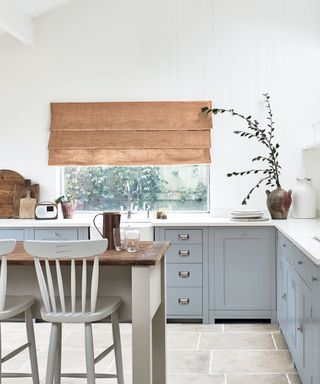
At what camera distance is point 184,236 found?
5.25m

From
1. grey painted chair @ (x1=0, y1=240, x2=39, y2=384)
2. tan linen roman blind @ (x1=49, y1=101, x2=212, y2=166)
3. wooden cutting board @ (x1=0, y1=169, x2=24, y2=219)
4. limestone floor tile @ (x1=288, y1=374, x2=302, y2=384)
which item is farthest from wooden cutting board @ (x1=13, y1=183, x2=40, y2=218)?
limestone floor tile @ (x1=288, y1=374, x2=302, y2=384)

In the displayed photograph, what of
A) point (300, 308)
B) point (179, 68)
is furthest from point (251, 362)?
point (179, 68)

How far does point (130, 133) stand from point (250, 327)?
2160mm

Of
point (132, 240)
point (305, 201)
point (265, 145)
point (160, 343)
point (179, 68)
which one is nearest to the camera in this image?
point (132, 240)

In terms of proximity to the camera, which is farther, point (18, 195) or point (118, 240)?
point (18, 195)

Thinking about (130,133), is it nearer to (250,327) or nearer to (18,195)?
(18,195)

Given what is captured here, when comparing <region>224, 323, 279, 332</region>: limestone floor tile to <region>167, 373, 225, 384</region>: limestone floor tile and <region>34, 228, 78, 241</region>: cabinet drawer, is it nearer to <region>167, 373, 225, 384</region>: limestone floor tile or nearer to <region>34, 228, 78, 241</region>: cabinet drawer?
<region>167, 373, 225, 384</region>: limestone floor tile

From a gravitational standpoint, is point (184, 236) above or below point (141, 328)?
above

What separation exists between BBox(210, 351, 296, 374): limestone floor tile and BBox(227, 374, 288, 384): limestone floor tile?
0.09 metres

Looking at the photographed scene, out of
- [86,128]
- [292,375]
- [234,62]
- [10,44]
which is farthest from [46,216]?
[292,375]

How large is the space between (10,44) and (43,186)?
57.8 inches

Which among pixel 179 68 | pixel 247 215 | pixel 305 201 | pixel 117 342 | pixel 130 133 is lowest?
pixel 117 342

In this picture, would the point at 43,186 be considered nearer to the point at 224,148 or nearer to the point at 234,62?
the point at 224,148

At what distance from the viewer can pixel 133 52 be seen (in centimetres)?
589
